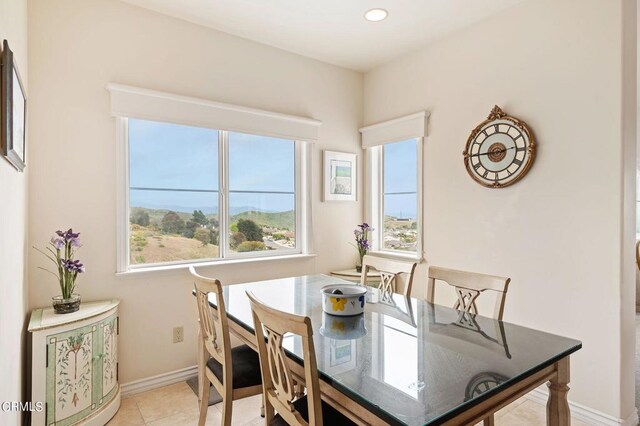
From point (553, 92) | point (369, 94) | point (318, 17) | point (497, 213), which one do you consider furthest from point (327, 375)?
point (369, 94)

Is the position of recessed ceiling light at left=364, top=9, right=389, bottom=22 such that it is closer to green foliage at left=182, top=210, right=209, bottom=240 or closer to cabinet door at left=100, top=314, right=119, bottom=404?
green foliage at left=182, top=210, right=209, bottom=240

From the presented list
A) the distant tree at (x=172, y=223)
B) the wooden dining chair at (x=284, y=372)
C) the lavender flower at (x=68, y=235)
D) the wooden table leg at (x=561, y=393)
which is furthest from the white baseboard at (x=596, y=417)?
the lavender flower at (x=68, y=235)

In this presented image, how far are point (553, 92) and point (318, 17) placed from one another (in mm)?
1770

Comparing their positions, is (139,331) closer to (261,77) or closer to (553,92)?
(261,77)

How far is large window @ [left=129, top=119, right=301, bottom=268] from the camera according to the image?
2695mm

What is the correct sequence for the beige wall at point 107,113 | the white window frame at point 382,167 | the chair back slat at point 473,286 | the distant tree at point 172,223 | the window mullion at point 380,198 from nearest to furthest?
1. the chair back slat at point 473,286
2. the beige wall at point 107,113
3. the distant tree at point 172,223
4. the white window frame at point 382,167
5. the window mullion at point 380,198

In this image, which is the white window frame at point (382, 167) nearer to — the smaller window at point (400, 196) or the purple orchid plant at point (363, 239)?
the smaller window at point (400, 196)

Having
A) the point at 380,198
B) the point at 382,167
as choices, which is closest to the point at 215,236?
the point at 380,198

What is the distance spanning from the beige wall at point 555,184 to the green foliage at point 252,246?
1.61 meters

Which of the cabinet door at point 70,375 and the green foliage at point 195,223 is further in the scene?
the green foliage at point 195,223

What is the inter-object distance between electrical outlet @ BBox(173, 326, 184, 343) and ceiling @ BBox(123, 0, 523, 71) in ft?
7.91

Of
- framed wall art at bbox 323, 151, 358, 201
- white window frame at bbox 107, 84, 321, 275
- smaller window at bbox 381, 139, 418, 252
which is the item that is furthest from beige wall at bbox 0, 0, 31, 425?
smaller window at bbox 381, 139, 418, 252

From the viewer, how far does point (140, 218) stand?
268cm

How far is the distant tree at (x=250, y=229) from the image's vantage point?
126 inches
